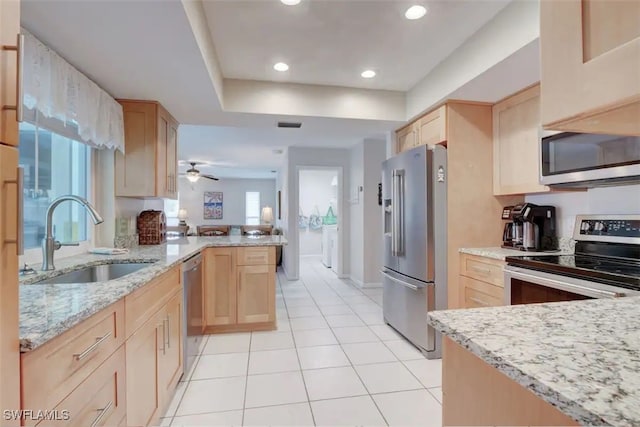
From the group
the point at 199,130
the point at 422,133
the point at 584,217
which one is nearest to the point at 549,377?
the point at 584,217

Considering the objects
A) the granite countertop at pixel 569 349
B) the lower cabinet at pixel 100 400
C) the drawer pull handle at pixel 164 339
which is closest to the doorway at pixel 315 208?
the drawer pull handle at pixel 164 339

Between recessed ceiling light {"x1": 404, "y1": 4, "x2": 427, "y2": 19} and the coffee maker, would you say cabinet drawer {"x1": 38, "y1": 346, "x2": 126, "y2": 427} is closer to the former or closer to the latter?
recessed ceiling light {"x1": 404, "y1": 4, "x2": 427, "y2": 19}

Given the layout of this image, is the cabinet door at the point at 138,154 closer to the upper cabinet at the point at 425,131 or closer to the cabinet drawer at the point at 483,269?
the upper cabinet at the point at 425,131

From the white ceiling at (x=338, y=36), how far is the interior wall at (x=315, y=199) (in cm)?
589

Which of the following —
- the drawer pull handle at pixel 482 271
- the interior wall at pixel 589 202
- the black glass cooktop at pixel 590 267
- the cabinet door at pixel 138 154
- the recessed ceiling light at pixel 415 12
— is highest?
the recessed ceiling light at pixel 415 12

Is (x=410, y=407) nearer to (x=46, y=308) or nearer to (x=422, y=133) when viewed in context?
(x=46, y=308)

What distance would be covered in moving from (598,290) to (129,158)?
3258 millimetres

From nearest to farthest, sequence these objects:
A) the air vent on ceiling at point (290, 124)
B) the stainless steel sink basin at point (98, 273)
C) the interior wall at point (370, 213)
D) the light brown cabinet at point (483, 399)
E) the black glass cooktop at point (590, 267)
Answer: the light brown cabinet at point (483, 399)
the black glass cooktop at point (590, 267)
the stainless steel sink basin at point (98, 273)
the air vent on ceiling at point (290, 124)
the interior wall at point (370, 213)

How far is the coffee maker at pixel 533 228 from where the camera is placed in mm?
2424

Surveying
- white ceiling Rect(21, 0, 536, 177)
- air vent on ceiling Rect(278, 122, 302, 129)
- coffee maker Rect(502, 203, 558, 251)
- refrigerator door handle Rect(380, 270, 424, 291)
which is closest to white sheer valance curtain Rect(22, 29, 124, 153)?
white ceiling Rect(21, 0, 536, 177)

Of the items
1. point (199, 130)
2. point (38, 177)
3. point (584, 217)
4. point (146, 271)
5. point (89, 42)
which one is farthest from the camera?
point (199, 130)

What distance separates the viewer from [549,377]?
1.77ft

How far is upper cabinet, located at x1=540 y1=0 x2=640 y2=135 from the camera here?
50 cm

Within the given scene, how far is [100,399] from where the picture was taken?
1.12 metres
